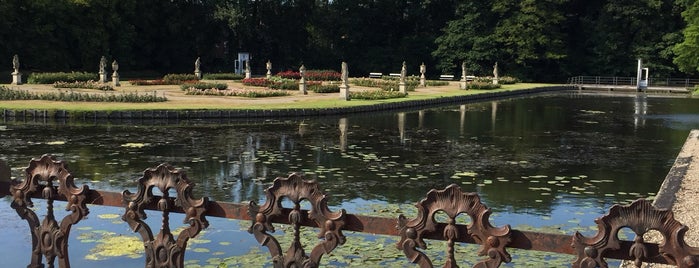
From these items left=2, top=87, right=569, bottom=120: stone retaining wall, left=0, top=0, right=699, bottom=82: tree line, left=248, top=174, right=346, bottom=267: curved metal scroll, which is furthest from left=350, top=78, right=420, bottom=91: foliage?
left=248, top=174, right=346, bottom=267: curved metal scroll

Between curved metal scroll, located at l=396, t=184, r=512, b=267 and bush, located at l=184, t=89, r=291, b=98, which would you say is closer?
→ curved metal scroll, located at l=396, t=184, r=512, b=267

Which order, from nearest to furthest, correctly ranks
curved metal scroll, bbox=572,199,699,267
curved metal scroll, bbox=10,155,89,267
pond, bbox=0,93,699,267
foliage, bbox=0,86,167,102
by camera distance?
curved metal scroll, bbox=572,199,699,267 < curved metal scroll, bbox=10,155,89,267 < pond, bbox=0,93,699,267 < foliage, bbox=0,86,167,102

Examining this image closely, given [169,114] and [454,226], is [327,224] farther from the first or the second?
[169,114]

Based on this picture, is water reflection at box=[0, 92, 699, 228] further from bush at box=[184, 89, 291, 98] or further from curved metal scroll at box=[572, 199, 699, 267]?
bush at box=[184, 89, 291, 98]

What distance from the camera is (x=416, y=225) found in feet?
10.2

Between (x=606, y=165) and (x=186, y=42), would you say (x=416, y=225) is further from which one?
(x=186, y=42)

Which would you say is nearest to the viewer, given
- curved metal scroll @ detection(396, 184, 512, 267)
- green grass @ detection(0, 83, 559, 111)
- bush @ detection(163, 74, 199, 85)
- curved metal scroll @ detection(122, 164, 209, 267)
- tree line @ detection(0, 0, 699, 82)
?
curved metal scroll @ detection(396, 184, 512, 267)

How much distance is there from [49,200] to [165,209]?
72 centimetres

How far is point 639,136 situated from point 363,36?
44.4 meters

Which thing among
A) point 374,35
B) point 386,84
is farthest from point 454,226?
point 374,35

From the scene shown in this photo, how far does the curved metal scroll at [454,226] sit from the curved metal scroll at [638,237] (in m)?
0.33

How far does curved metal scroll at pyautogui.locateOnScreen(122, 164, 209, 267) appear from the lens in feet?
11.3

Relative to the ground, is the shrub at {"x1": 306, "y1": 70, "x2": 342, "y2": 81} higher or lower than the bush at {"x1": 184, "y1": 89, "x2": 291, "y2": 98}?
higher

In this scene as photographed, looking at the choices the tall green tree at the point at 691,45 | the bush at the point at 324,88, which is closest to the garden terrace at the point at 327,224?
the bush at the point at 324,88
